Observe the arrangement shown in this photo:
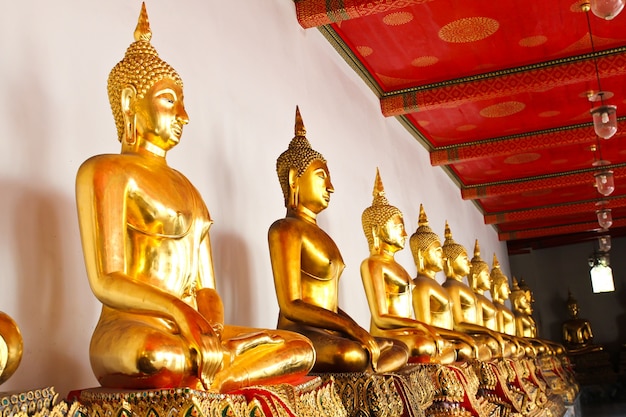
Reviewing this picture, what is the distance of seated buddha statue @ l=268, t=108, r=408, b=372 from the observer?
283cm

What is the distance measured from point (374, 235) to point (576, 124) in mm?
4837

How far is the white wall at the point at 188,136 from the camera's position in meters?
2.23

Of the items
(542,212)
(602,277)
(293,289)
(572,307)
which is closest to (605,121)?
(293,289)

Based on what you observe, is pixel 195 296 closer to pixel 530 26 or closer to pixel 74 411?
pixel 74 411

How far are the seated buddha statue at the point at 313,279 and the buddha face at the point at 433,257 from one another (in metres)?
1.66

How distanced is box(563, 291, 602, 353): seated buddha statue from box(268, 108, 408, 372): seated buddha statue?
13.1m

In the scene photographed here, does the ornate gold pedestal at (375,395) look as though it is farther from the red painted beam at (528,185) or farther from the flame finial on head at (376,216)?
the red painted beam at (528,185)

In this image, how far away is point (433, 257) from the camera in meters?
4.96

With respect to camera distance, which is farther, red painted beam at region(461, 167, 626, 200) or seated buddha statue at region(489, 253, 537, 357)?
red painted beam at region(461, 167, 626, 200)

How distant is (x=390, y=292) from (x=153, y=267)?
6.69 feet

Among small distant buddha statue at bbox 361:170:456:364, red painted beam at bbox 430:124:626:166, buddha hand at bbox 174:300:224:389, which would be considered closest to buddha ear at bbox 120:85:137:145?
buddha hand at bbox 174:300:224:389

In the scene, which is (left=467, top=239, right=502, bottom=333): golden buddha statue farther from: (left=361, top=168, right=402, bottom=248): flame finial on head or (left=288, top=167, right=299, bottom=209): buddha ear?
(left=288, top=167, right=299, bottom=209): buddha ear

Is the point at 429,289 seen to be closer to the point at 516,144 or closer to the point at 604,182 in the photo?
the point at 604,182

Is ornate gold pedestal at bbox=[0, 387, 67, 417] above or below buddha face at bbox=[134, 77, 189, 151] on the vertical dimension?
below
